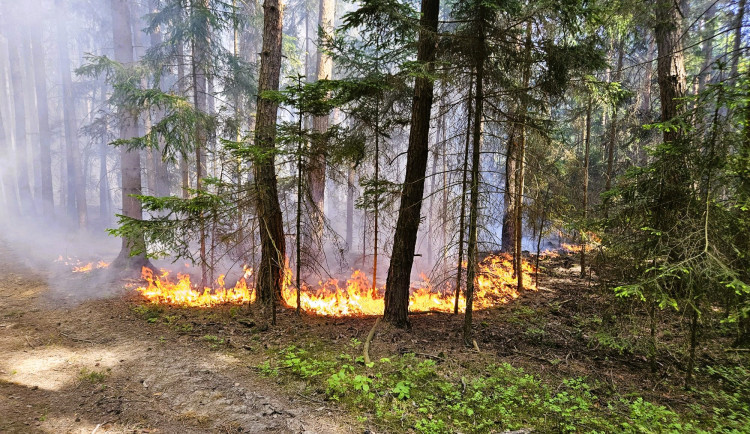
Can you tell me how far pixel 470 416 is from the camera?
15.2ft

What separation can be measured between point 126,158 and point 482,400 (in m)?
14.5

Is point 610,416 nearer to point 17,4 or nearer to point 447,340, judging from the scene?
point 447,340

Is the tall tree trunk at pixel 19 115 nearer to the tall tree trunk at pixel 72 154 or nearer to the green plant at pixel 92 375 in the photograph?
the tall tree trunk at pixel 72 154

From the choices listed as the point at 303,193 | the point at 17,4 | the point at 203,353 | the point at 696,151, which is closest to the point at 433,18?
the point at 303,193

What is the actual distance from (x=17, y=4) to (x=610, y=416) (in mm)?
40854

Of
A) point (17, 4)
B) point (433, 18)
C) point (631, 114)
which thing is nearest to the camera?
point (433, 18)

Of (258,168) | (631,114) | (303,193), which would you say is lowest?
(303,193)

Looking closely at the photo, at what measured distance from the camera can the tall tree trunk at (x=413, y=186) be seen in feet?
23.7

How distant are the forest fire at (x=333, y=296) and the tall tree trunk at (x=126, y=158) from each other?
3.43 feet

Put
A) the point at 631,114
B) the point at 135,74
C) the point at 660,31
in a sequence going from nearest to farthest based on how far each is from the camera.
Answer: the point at 660,31
the point at 135,74
the point at 631,114

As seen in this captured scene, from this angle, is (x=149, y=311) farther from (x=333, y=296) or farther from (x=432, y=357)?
(x=432, y=357)

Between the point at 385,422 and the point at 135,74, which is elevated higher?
the point at 135,74


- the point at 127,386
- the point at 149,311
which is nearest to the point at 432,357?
the point at 127,386

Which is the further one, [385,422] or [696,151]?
[696,151]
